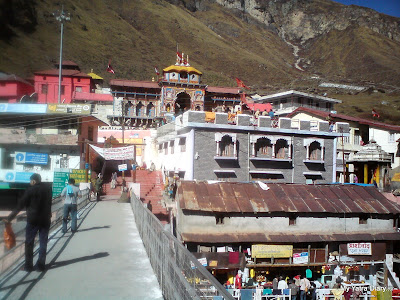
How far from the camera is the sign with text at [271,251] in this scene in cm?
1869

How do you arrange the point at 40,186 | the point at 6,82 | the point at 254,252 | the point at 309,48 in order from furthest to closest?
the point at 309,48
the point at 254,252
the point at 40,186
the point at 6,82

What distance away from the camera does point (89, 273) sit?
652 cm

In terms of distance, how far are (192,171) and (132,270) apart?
18.8m

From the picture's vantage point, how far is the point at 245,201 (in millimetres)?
19828

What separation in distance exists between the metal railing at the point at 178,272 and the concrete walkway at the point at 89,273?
12.9 inches

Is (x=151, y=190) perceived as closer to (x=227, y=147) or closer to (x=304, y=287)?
(x=227, y=147)

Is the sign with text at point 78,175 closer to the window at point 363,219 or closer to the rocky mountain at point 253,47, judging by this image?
the window at point 363,219

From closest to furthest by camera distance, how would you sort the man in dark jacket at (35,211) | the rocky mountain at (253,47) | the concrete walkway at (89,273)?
the concrete walkway at (89,273) < the man in dark jacket at (35,211) < the rocky mountain at (253,47)

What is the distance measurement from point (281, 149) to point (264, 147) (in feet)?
4.86

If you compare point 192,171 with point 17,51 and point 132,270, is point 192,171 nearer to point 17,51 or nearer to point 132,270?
point 132,270

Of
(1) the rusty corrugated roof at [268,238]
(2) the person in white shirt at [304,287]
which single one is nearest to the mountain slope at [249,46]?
(1) the rusty corrugated roof at [268,238]

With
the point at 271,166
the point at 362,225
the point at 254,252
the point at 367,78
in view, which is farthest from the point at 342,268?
the point at 367,78

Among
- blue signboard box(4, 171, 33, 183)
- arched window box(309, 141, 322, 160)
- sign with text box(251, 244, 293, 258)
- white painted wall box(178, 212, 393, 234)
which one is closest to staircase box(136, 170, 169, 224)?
white painted wall box(178, 212, 393, 234)

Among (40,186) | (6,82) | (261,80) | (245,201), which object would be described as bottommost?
(245,201)
